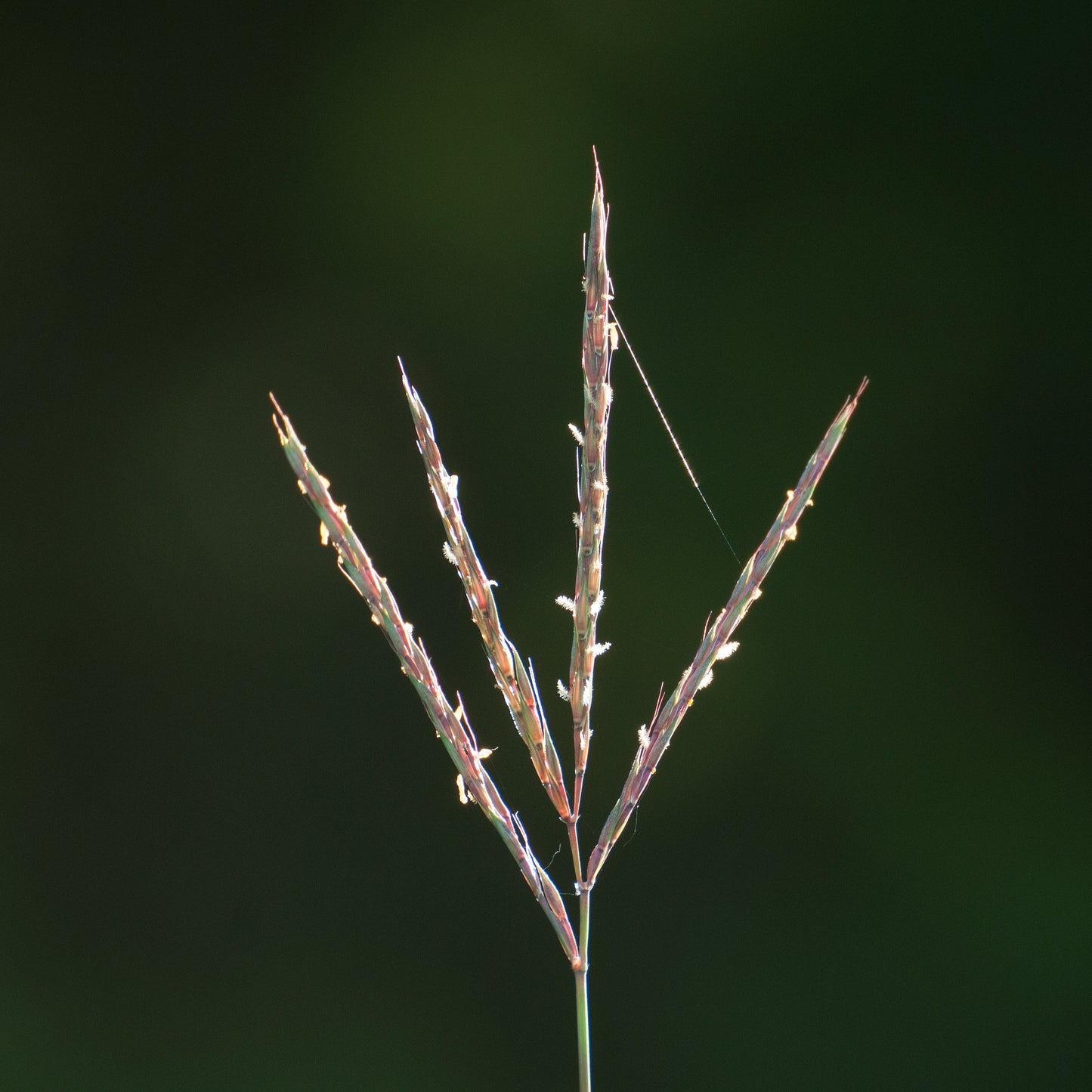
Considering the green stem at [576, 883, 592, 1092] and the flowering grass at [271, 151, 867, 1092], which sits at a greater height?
the flowering grass at [271, 151, 867, 1092]

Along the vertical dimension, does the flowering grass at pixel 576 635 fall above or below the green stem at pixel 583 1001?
above

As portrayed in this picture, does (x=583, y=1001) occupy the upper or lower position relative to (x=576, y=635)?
lower

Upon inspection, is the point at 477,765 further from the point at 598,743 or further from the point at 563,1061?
the point at 563,1061

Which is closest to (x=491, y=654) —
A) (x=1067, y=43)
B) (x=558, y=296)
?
(x=558, y=296)

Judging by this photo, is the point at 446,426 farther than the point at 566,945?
Yes

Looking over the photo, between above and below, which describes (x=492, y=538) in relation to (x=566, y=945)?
above

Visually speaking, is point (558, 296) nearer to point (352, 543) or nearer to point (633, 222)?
point (633, 222)

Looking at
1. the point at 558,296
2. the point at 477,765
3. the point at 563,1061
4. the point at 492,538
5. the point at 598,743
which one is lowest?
the point at 563,1061
